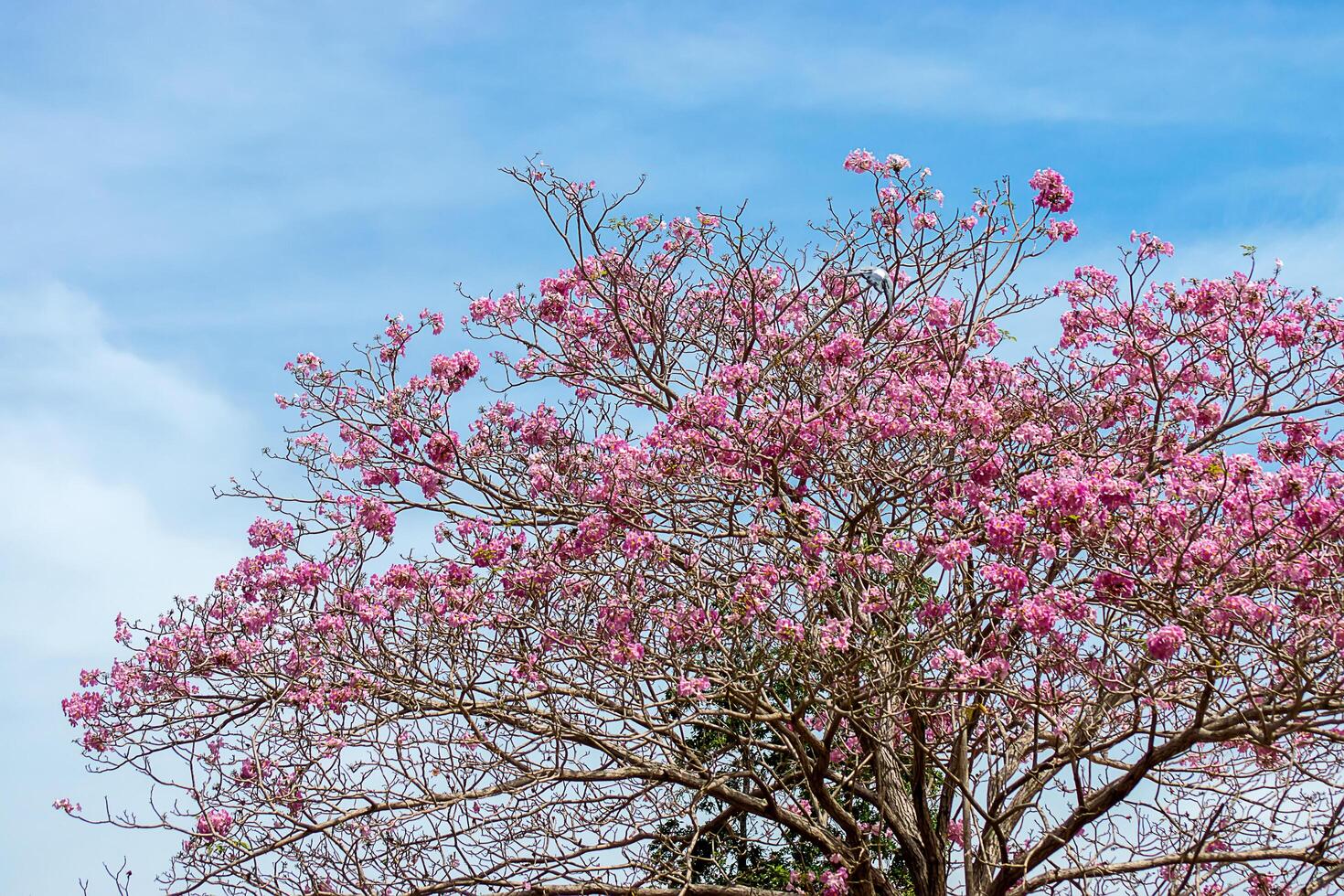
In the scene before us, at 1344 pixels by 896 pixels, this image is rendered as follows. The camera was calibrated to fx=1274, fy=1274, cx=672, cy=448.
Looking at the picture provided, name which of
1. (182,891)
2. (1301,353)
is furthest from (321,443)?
(1301,353)

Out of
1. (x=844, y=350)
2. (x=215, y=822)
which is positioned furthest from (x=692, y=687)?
(x=215, y=822)

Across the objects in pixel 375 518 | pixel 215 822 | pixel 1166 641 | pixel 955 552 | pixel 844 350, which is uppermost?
pixel 844 350

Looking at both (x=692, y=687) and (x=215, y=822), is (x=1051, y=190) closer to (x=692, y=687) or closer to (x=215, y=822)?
Result: (x=692, y=687)

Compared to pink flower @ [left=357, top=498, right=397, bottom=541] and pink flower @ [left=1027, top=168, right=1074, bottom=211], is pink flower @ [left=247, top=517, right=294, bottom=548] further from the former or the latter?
pink flower @ [left=1027, top=168, right=1074, bottom=211]

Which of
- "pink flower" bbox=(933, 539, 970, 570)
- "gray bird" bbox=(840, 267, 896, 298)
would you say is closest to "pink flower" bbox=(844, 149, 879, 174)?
"gray bird" bbox=(840, 267, 896, 298)

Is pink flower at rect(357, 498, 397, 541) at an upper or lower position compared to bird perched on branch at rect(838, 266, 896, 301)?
lower

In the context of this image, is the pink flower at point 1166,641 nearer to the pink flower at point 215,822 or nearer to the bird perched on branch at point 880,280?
the bird perched on branch at point 880,280

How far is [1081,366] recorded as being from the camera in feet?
33.4

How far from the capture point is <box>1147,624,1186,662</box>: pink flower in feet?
21.6

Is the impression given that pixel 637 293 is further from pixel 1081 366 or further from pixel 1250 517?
pixel 1250 517

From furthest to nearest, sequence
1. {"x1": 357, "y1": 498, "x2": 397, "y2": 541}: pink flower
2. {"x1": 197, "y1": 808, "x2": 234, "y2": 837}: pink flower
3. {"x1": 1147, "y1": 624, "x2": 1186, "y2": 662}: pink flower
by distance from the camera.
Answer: {"x1": 357, "y1": 498, "x2": 397, "y2": 541}: pink flower
{"x1": 197, "y1": 808, "x2": 234, "y2": 837}: pink flower
{"x1": 1147, "y1": 624, "x2": 1186, "y2": 662}: pink flower

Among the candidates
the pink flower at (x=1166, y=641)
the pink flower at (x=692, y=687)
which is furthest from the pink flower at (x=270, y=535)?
the pink flower at (x=1166, y=641)

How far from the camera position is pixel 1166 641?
21.6 ft

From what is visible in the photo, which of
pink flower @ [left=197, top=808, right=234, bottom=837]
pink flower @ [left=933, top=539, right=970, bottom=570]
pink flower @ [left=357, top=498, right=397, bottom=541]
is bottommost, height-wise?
pink flower @ [left=197, top=808, right=234, bottom=837]
